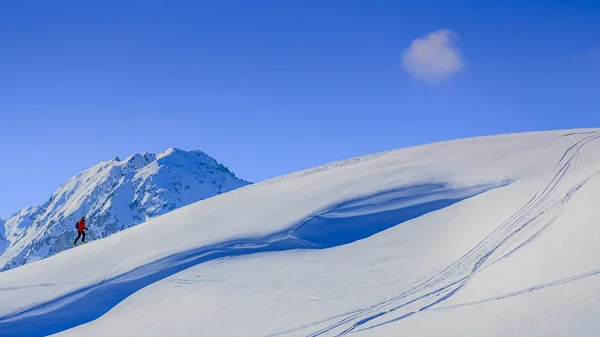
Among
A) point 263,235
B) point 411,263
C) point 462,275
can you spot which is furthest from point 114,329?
point 462,275

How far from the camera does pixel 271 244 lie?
13.9 m

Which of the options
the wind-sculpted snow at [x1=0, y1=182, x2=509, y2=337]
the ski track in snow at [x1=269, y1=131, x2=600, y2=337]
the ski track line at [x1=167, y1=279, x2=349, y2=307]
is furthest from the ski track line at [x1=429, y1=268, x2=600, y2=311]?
the wind-sculpted snow at [x1=0, y1=182, x2=509, y2=337]

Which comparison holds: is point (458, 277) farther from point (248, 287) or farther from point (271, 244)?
point (271, 244)

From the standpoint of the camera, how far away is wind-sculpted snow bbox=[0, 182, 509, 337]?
42.9 feet

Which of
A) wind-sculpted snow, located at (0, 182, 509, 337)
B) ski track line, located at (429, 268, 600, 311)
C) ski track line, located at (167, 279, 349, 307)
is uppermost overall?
wind-sculpted snow, located at (0, 182, 509, 337)

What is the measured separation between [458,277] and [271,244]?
490 centimetres

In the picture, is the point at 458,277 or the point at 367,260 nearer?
the point at 458,277

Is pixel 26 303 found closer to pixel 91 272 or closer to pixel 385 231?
pixel 91 272

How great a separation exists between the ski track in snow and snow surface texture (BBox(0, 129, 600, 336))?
0.03 metres

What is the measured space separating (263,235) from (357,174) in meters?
4.06

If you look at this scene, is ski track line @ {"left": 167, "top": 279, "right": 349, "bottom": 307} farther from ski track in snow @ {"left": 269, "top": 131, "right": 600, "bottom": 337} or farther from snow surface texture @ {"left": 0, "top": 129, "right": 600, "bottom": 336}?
ski track in snow @ {"left": 269, "top": 131, "right": 600, "bottom": 337}

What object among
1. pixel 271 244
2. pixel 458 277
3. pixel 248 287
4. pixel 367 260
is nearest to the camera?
pixel 458 277

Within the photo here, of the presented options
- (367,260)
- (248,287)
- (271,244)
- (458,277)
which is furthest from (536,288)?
(271,244)

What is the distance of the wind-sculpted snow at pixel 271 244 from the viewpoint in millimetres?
13078
